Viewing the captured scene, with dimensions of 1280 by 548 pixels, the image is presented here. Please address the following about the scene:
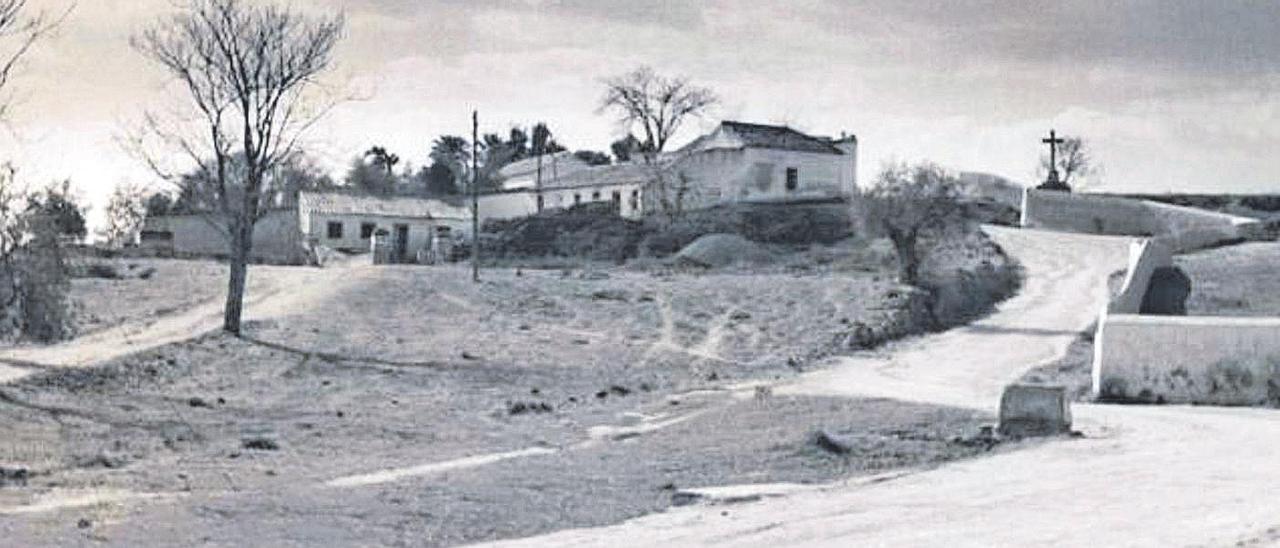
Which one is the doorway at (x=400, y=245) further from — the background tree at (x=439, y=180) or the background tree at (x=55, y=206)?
the background tree at (x=55, y=206)

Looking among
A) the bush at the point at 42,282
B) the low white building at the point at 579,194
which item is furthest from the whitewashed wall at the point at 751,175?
the bush at the point at 42,282

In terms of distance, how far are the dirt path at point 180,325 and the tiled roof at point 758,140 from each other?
106 ft

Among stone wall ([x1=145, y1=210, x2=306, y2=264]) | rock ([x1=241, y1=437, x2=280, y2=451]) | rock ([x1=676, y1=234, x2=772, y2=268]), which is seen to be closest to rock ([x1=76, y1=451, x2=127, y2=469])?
rock ([x1=241, y1=437, x2=280, y2=451])

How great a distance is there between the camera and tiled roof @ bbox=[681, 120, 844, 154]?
78.8 metres

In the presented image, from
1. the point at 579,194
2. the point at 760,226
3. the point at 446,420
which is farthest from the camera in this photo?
the point at 579,194

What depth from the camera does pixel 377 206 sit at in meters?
77.9

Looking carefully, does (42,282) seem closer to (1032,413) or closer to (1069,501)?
(1032,413)

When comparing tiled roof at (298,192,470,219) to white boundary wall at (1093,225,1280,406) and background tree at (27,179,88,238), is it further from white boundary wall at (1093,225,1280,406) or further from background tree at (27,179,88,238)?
white boundary wall at (1093,225,1280,406)

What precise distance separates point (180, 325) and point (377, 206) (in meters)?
42.3

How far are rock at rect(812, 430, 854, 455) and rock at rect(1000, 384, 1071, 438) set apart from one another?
6.20 feet

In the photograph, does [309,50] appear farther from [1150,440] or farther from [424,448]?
[1150,440]

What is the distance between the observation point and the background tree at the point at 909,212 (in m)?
43.8

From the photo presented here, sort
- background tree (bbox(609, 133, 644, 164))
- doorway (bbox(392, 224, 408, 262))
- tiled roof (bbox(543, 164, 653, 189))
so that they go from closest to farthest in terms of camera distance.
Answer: doorway (bbox(392, 224, 408, 262)), tiled roof (bbox(543, 164, 653, 189)), background tree (bbox(609, 133, 644, 164))

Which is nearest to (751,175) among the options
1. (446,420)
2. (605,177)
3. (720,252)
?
(605,177)
